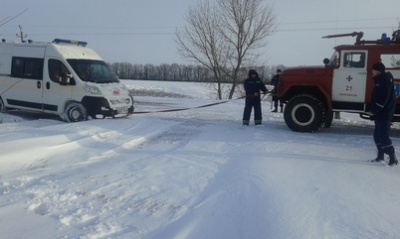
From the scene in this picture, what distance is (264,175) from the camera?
5.36m

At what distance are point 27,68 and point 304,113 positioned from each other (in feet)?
28.9

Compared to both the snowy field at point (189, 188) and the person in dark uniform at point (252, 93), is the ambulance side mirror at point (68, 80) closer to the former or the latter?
the snowy field at point (189, 188)

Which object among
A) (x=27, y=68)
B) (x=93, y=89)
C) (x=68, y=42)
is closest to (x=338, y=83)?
(x=93, y=89)

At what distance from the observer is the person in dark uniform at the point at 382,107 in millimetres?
6445

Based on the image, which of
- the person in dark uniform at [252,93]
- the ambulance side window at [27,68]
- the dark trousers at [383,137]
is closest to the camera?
the dark trousers at [383,137]

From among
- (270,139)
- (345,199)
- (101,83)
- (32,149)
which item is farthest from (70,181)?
(101,83)

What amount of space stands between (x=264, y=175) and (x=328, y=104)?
5212mm

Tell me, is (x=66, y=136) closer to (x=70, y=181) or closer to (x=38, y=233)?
(x=70, y=181)

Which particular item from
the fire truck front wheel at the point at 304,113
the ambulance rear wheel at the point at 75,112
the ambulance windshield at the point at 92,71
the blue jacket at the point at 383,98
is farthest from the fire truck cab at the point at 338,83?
the ambulance rear wheel at the point at 75,112

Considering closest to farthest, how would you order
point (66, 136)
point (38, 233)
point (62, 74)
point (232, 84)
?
point (38, 233) → point (66, 136) → point (62, 74) → point (232, 84)

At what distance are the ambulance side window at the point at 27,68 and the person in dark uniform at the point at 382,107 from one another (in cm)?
961

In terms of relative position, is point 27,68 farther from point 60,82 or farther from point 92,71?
point 92,71

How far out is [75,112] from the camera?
36.3 feet

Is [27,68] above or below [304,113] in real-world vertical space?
above
